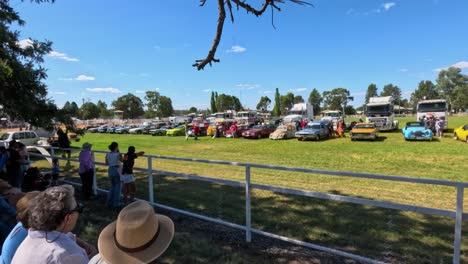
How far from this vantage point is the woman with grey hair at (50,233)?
5.71 ft

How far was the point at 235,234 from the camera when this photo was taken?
480 cm

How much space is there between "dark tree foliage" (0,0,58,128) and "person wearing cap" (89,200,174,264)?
663cm

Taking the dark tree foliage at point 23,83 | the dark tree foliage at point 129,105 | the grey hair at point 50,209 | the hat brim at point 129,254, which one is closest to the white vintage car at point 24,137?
the dark tree foliage at point 23,83

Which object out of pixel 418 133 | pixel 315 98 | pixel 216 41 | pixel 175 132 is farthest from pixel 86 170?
pixel 315 98

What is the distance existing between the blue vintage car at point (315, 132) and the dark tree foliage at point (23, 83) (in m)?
19.8

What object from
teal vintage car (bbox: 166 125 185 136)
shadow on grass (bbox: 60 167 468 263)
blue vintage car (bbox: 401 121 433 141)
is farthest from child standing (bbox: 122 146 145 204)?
teal vintage car (bbox: 166 125 185 136)

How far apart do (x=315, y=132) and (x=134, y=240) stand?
2397 centimetres

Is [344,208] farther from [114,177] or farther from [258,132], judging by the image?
[258,132]

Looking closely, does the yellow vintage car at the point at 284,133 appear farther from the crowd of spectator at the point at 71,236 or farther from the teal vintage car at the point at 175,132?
the crowd of spectator at the point at 71,236

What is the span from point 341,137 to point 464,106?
92134 mm

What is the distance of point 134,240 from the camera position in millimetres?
1709

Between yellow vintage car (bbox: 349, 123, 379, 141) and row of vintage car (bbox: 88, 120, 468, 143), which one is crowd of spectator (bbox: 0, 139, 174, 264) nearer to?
yellow vintage car (bbox: 349, 123, 379, 141)

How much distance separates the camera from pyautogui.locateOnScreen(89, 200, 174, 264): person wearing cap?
1.70 metres

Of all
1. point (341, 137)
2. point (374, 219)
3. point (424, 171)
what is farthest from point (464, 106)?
point (374, 219)
